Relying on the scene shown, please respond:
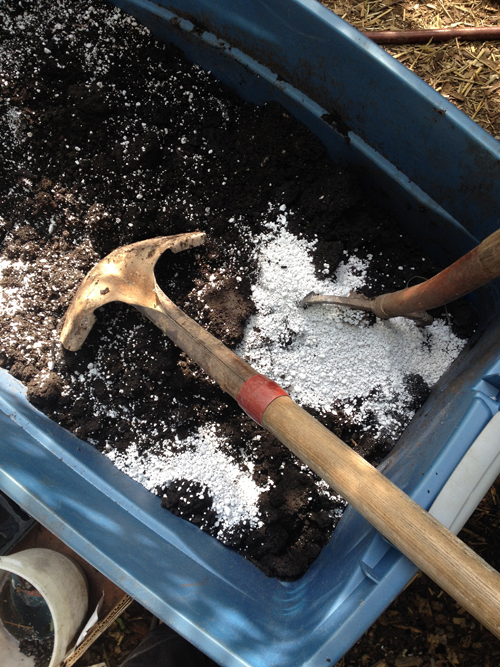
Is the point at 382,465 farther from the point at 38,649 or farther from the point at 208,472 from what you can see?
the point at 38,649

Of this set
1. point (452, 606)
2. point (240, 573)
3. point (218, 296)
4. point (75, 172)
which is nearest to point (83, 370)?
point (218, 296)

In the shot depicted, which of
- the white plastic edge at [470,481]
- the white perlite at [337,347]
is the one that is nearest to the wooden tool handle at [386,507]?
the white plastic edge at [470,481]

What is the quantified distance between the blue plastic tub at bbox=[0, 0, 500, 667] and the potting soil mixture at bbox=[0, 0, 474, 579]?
56 millimetres

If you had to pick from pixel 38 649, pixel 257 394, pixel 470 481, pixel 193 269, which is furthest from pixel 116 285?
pixel 38 649

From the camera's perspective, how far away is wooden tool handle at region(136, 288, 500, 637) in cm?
69

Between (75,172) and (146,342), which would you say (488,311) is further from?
(75,172)

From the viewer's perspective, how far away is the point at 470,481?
0.90 metres

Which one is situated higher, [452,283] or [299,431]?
[452,283]

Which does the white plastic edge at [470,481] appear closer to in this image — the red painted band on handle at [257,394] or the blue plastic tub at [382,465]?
the blue plastic tub at [382,465]

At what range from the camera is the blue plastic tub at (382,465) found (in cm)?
93

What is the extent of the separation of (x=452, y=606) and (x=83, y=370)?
121 centimetres

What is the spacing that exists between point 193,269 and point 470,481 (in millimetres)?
855

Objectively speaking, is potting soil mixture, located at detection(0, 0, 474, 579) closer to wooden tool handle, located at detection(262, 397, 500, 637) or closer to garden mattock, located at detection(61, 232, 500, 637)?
garden mattock, located at detection(61, 232, 500, 637)

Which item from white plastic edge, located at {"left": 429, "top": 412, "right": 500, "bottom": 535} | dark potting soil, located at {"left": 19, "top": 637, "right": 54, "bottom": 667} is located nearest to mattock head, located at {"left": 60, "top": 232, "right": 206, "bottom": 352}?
white plastic edge, located at {"left": 429, "top": 412, "right": 500, "bottom": 535}
